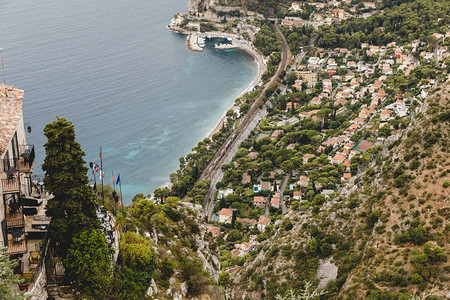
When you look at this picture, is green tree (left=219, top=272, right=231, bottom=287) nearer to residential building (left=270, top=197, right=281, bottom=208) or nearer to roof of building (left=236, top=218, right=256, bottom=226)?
roof of building (left=236, top=218, right=256, bottom=226)

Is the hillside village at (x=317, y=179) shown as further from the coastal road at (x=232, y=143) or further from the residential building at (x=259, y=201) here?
the coastal road at (x=232, y=143)

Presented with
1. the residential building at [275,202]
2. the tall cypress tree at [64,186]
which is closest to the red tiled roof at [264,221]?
the residential building at [275,202]

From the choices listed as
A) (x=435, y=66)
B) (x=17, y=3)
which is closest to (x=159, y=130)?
(x=435, y=66)

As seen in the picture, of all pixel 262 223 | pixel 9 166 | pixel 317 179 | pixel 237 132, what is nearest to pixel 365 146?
pixel 317 179

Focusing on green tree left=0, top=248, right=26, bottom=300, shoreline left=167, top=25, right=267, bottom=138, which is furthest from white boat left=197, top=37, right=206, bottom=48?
green tree left=0, top=248, right=26, bottom=300

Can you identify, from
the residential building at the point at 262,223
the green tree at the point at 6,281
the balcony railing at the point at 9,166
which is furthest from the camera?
the residential building at the point at 262,223
